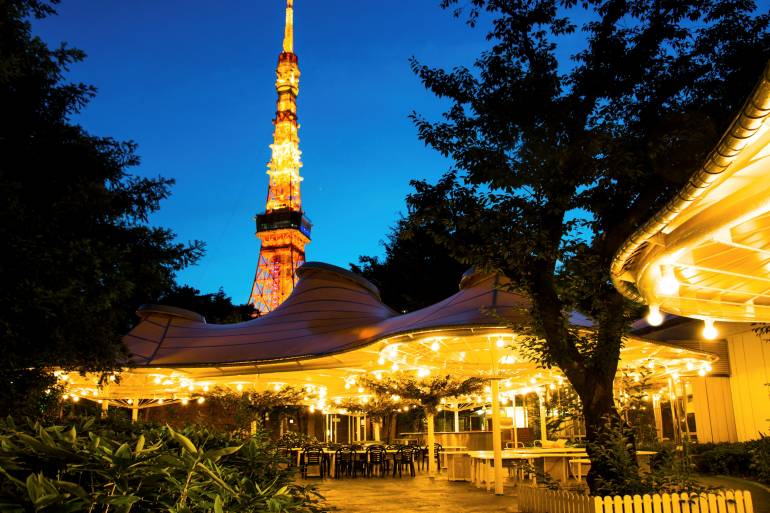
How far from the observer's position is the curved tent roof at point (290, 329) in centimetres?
1709

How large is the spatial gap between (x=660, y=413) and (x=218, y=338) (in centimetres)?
1428

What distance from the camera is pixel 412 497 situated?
1215 centimetres

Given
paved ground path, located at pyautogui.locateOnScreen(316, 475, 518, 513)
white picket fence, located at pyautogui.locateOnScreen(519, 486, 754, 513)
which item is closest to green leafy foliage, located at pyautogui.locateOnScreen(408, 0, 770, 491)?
white picket fence, located at pyautogui.locateOnScreen(519, 486, 754, 513)

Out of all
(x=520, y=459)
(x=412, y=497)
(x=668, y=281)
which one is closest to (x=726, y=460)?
(x=520, y=459)

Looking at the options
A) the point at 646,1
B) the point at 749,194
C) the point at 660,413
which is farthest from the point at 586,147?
the point at 660,413

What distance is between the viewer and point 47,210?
23.7 ft

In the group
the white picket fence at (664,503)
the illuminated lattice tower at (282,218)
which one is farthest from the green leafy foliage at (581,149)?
the illuminated lattice tower at (282,218)

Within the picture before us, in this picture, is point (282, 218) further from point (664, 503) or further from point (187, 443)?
point (187, 443)

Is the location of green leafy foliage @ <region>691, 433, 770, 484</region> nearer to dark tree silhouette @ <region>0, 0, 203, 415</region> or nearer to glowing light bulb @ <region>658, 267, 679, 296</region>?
glowing light bulb @ <region>658, 267, 679, 296</region>

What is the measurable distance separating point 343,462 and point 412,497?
7122 mm

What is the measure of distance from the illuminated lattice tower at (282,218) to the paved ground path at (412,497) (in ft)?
116

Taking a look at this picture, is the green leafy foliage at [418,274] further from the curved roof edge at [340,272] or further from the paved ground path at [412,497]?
the paved ground path at [412,497]

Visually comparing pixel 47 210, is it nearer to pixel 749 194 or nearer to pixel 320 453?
pixel 749 194

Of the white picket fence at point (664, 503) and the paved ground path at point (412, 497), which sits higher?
the white picket fence at point (664, 503)
